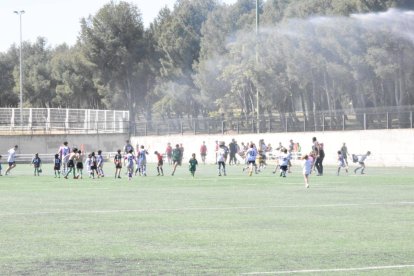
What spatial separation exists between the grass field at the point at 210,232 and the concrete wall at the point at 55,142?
51.5m

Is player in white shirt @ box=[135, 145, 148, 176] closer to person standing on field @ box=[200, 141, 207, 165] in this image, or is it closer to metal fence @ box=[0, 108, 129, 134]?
person standing on field @ box=[200, 141, 207, 165]

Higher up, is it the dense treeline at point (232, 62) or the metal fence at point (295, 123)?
the dense treeline at point (232, 62)

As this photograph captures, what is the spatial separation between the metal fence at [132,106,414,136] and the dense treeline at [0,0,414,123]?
25.5ft

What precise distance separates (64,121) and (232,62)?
19786 mm

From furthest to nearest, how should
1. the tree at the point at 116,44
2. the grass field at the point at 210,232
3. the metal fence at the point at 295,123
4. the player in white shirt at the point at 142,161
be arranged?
the tree at the point at 116,44
the metal fence at the point at 295,123
the player in white shirt at the point at 142,161
the grass field at the point at 210,232

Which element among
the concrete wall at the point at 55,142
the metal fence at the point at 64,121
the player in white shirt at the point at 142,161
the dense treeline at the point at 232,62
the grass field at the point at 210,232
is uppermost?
the dense treeline at the point at 232,62

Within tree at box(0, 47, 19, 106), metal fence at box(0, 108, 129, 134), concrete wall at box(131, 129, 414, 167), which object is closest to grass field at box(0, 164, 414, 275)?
concrete wall at box(131, 129, 414, 167)

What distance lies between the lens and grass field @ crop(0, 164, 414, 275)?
546 inches

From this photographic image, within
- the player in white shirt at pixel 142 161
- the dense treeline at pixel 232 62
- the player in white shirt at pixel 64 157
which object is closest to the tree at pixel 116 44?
the dense treeline at pixel 232 62

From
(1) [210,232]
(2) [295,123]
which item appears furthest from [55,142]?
(1) [210,232]

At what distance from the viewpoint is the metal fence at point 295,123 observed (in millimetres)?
60978

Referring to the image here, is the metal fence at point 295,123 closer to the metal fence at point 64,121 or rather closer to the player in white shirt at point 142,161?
the metal fence at point 64,121

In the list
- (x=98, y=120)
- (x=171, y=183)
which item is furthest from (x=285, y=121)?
(x=171, y=183)

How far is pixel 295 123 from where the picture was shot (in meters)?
71.4
